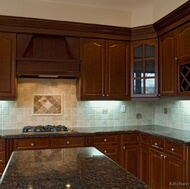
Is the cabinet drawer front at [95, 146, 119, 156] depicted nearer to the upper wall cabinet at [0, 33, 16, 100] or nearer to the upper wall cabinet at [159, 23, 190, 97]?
the upper wall cabinet at [159, 23, 190, 97]

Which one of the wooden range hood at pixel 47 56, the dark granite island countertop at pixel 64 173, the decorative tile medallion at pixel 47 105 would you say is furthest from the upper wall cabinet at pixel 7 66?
the dark granite island countertop at pixel 64 173

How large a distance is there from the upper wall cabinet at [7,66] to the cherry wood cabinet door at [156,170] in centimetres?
212

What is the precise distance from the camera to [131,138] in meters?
3.59

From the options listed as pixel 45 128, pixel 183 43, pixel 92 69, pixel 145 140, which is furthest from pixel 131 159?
pixel 183 43

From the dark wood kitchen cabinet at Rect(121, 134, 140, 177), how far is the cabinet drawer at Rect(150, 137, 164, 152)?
0.35 metres

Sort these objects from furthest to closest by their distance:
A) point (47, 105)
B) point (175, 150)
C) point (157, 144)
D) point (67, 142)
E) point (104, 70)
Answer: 1. point (47, 105)
2. point (104, 70)
3. point (67, 142)
4. point (157, 144)
5. point (175, 150)

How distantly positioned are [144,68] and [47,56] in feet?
4.92

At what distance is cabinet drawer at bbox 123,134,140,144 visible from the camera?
3561 mm

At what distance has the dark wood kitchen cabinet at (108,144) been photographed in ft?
11.3

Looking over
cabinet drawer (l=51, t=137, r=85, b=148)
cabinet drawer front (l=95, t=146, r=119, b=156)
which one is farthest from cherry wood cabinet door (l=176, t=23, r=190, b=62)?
cabinet drawer (l=51, t=137, r=85, b=148)

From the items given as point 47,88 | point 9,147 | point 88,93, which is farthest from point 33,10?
point 9,147

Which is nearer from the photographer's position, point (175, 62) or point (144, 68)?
point (175, 62)

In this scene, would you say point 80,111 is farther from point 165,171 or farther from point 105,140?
point 165,171

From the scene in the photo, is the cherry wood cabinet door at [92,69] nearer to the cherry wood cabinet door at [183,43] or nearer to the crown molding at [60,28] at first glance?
the crown molding at [60,28]
